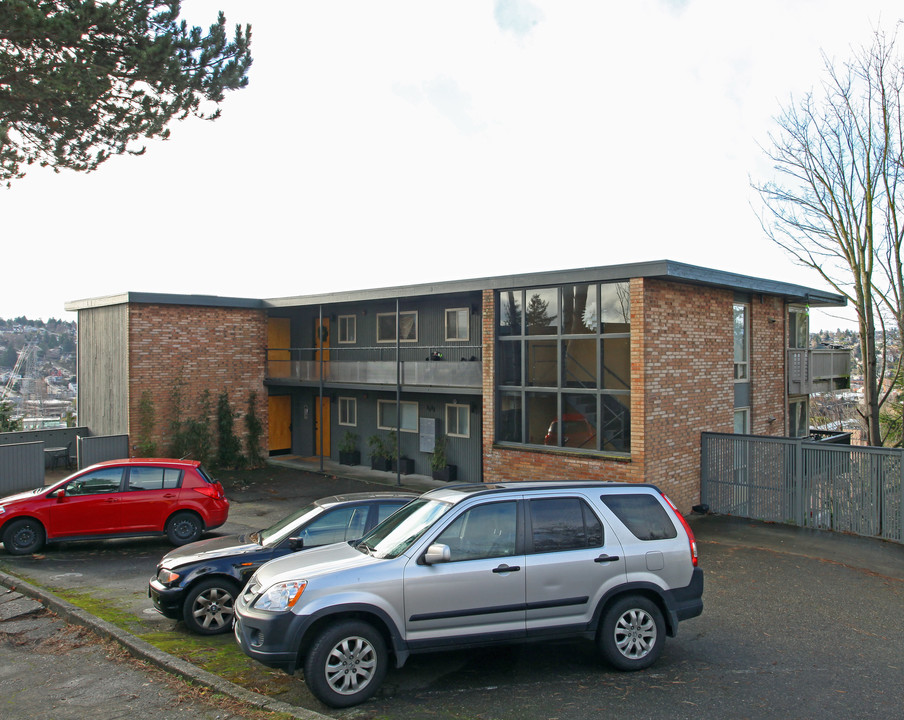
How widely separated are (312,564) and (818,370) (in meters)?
19.2

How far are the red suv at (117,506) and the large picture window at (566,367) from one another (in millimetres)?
6569

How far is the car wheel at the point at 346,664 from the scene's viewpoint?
5.48 metres

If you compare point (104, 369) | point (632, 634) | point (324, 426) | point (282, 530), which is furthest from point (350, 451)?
point (632, 634)

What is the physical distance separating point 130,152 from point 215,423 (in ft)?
38.5

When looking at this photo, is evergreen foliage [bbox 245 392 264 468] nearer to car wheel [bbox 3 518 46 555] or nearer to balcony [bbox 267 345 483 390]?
balcony [bbox 267 345 483 390]

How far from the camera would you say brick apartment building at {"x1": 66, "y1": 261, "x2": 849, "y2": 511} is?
1398cm

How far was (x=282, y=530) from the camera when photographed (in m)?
8.05

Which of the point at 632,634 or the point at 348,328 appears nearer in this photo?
the point at 632,634

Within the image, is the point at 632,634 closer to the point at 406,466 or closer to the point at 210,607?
the point at 210,607


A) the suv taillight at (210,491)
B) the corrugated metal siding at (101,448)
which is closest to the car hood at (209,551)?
the suv taillight at (210,491)

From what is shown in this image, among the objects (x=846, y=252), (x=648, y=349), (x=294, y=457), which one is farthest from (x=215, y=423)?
(x=846, y=252)

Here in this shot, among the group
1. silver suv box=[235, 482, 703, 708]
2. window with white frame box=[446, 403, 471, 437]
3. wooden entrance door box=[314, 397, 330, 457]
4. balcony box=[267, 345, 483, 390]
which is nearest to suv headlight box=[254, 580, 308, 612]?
silver suv box=[235, 482, 703, 708]

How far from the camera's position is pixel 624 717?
5371mm

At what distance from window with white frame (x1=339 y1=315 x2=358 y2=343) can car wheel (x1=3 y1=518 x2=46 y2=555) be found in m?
12.3
